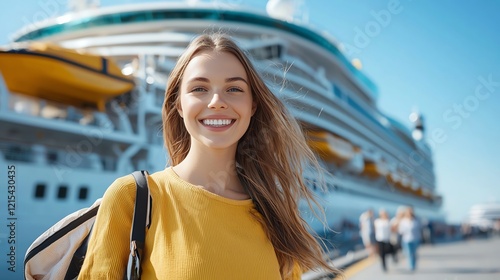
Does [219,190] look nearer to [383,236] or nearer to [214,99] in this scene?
[214,99]

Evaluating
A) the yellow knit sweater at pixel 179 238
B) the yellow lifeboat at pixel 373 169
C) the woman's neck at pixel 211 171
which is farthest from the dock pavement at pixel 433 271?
the yellow lifeboat at pixel 373 169

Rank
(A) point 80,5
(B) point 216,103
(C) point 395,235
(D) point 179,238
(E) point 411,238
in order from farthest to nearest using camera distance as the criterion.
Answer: (A) point 80,5
(C) point 395,235
(E) point 411,238
(B) point 216,103
(D) point 179,238

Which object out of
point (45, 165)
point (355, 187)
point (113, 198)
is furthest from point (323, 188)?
point (355, 187)

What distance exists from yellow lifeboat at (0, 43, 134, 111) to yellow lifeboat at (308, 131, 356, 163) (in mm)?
10085

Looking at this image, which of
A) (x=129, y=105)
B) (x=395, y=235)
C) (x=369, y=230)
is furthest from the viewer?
(x=129, y=105)

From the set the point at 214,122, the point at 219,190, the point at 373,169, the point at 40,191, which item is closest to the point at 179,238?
the point at 219,190

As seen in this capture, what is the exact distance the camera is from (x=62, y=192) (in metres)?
9.13

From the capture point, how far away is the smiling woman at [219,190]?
1.23 m

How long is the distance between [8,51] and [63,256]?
32.7ft

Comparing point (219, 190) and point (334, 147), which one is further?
point (334, 147)

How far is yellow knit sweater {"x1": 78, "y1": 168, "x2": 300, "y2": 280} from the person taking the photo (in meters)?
1.20

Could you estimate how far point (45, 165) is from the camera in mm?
8773

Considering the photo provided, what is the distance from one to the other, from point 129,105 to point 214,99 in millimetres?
11020

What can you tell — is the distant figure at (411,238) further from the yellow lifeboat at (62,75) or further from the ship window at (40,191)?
the yellow lifeboat at (62,75)
